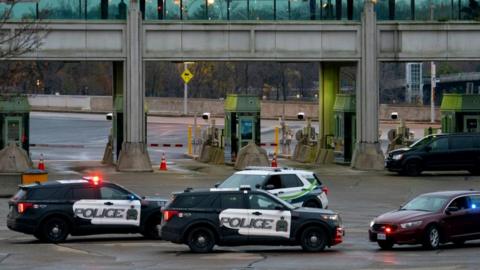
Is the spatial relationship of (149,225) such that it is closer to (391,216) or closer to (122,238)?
(122,238)

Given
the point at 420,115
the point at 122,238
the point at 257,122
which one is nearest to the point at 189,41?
the point at 257,122

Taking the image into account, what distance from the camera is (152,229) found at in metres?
27.0

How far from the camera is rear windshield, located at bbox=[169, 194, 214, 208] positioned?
24172 millimetres

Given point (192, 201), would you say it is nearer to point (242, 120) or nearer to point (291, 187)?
point (291, 187)

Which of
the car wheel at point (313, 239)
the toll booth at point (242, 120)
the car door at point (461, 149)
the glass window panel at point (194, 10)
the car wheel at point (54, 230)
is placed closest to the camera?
the car wheel at point (313, 239)

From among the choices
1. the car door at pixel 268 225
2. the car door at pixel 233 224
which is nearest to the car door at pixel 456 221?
the car door at pixel 268 225

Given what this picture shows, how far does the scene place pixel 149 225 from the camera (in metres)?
26.9

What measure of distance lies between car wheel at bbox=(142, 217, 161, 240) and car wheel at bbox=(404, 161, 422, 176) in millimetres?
19617

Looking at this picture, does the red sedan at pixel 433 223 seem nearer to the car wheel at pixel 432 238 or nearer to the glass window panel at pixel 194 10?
the car wheel at pixel 432 238

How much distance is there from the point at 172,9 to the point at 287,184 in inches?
752

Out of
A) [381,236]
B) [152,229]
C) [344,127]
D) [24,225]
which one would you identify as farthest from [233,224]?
[344,127]

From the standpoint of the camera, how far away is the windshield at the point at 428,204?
25.4 meters

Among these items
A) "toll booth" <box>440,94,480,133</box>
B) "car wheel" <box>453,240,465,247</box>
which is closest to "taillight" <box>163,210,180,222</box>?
"car wheel" <box>453,240,465,247</box>

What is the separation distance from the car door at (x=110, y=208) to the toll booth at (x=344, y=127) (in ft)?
77.9
